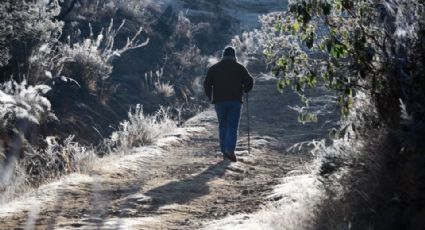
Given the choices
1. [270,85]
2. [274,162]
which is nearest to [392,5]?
[274,162]

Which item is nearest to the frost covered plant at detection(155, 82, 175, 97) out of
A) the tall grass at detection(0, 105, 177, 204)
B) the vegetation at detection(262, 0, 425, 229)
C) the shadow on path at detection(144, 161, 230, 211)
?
the tall grass at detection(0, 105, 177, 204)

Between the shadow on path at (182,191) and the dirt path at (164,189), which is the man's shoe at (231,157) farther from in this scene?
the shadow on path at (182,191)

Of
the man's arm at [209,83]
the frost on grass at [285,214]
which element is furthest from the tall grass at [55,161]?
the frost on grass at [285,214]

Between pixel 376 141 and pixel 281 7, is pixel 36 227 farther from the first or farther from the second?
pixel 281 7

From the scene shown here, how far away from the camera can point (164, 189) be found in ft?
28.0

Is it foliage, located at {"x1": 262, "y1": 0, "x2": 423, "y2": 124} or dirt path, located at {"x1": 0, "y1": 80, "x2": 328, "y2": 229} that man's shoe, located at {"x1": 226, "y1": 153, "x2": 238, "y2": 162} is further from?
foliage, located at {"x1": 262, "y1": 0, "x2": 423, "y2": 124}

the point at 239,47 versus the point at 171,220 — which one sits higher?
the point at 239,47

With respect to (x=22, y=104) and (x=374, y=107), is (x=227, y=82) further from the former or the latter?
(x=374, y=107)

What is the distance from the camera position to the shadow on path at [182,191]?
785 centimetres

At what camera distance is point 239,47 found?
27.9 meters

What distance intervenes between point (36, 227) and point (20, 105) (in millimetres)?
4798

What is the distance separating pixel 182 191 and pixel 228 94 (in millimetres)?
2993

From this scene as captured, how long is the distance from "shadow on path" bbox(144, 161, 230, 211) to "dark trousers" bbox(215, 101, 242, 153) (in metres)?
1.09

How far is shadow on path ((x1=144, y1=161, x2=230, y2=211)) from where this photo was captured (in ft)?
25.8
